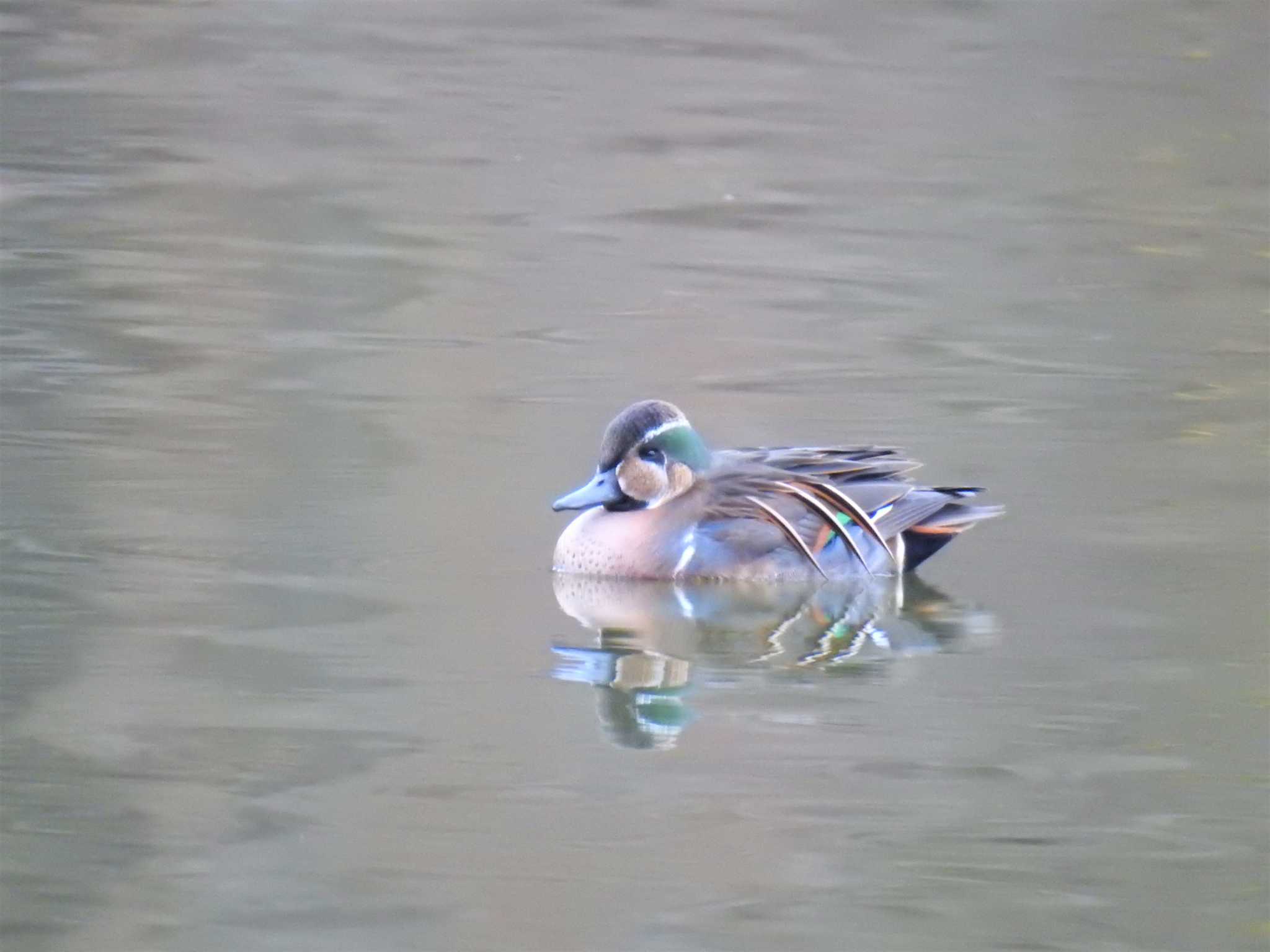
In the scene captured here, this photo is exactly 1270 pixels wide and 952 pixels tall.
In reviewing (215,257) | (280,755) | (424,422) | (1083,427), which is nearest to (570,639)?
(280,755)

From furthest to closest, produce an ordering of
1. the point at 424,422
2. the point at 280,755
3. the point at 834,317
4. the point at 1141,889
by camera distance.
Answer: the point at 834,317, the point at 424,422, the point at 280,755, the point at 1141,889

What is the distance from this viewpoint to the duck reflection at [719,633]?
6668 mm

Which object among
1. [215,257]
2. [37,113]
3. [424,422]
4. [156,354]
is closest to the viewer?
[424,422]

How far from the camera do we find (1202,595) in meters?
7.61

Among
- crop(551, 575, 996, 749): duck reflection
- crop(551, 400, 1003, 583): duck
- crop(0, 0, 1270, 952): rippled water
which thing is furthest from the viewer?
crop(551, 400, 1003, 583): duck

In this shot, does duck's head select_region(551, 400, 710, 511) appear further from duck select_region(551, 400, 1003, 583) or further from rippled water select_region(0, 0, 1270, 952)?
rippled water select_region(0, 0, 1270, 952)

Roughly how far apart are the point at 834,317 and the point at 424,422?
2.90m

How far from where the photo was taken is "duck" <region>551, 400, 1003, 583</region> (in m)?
7.75

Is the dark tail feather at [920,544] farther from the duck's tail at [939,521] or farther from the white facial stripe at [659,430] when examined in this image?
the white facial stripe at [659,430]

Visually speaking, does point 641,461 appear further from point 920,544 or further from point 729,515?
point 920,544

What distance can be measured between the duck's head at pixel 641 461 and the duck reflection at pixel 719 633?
0.27 meters

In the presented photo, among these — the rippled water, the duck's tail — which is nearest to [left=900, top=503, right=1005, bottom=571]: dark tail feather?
the duck's tail

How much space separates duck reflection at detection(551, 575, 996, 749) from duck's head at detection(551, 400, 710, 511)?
27cm

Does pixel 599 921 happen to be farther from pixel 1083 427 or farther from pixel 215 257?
pixel 215 257
